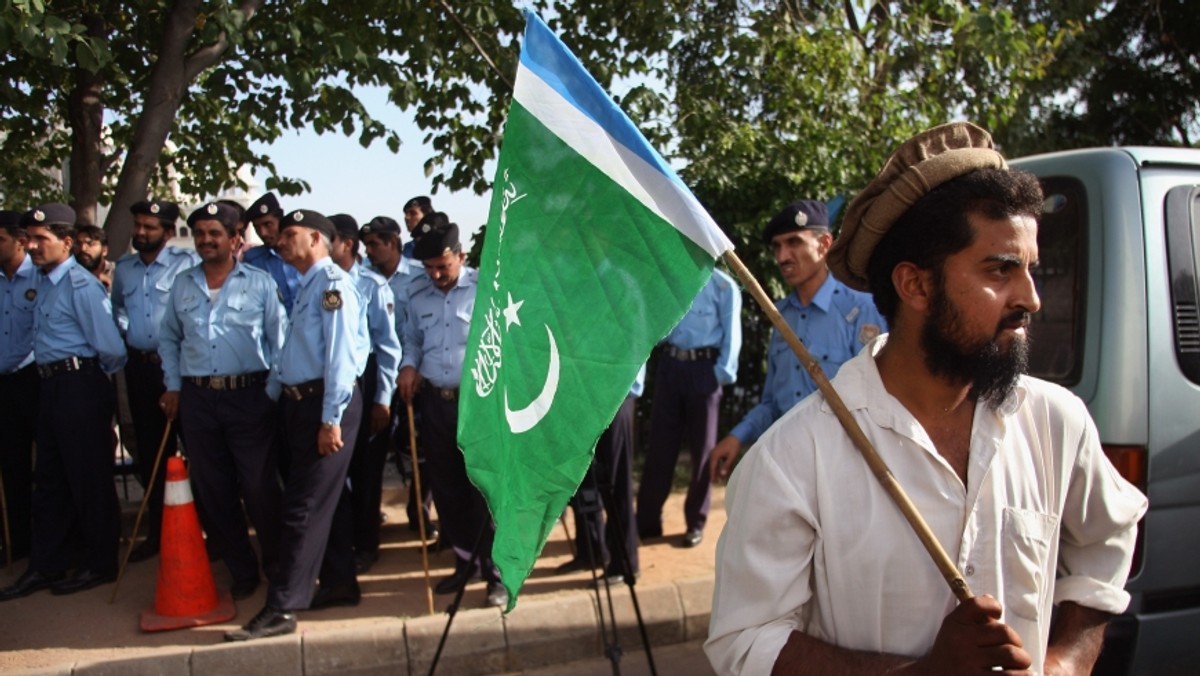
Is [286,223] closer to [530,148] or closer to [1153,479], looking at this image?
[530,148]

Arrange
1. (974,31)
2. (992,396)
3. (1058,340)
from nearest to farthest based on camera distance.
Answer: (992,396), (1058,340), (974,31)

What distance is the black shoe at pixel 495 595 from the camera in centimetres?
563

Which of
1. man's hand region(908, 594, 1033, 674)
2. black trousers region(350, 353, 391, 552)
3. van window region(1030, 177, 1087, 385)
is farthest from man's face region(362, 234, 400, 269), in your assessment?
man's hand region(908, 594, 1033, 674)

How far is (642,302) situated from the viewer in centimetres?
218

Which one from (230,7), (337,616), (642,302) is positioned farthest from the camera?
(230,7)

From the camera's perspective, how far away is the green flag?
2164 mm

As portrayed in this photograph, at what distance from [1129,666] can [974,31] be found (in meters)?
7.25

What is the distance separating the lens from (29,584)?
245 inches

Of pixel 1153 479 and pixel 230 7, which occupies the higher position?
pixel 230 7

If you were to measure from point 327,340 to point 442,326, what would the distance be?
2.40ft

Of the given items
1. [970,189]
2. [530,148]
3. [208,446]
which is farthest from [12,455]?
[970,189]

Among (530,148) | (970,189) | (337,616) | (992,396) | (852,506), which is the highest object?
(530,148)

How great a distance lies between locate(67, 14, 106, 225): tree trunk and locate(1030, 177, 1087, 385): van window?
6709 mm

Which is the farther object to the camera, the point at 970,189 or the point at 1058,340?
the point at 1058,340
